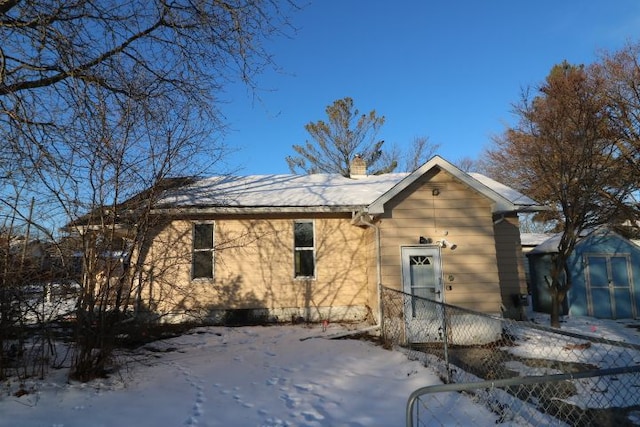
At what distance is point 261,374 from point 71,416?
111 inches

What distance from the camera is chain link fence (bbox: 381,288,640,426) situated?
3533 mm

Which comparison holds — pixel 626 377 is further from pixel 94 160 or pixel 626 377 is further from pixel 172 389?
pixel 94 160

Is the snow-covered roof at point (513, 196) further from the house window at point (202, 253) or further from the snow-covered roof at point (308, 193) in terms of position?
the house window at point (202, 253)

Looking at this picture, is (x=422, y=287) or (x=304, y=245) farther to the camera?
(x=304, y=245)

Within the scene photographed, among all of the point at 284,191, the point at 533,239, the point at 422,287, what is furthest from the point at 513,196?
the point at 533,239

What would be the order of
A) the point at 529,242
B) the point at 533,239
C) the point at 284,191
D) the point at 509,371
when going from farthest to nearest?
the point at 533,239 < the point at 529,242 < the point at 284,191 < the point at 509,371

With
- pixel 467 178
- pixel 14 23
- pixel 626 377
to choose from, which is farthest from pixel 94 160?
pixel 626 377

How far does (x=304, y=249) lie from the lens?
12242 mm

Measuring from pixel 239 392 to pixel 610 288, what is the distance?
1367 centimetres

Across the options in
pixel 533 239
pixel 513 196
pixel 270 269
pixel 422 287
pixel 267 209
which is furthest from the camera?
pixel 533 239

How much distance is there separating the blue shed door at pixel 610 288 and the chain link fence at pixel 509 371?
5.28 meters

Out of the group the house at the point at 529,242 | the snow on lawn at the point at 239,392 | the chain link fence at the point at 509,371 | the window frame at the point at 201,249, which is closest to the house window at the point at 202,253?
the window frame at the point at 201,249

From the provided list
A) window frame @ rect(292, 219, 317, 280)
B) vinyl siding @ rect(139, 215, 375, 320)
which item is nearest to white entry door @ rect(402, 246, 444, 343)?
vinyl siding @ rect(139, 215, 375, 320)

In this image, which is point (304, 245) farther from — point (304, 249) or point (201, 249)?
point (201, 249)
